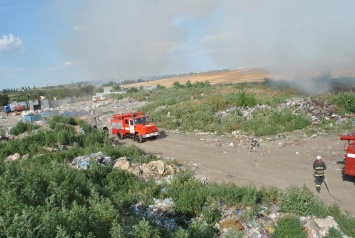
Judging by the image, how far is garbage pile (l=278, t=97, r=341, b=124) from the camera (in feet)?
63.4

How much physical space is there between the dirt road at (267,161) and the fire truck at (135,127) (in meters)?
0.86

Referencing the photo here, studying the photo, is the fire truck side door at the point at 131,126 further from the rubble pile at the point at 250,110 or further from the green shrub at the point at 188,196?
the green shrub at the point at 188,196

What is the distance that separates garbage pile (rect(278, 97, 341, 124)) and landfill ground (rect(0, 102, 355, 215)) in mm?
3133

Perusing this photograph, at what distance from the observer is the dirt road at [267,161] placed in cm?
1083

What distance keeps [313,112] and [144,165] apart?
1250cm

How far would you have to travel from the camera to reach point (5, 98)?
231 ft

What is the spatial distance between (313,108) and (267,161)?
8746mm

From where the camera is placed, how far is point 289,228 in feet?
24.1

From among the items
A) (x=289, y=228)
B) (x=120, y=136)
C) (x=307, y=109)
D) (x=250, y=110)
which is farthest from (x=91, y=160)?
(x=307, y=109)

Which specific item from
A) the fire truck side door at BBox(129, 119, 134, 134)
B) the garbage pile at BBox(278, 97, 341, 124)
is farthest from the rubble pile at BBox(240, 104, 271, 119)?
the fire truck side door at BBox(129, 119, 134, 134)

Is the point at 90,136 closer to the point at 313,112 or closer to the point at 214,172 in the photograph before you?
the point at 214,172

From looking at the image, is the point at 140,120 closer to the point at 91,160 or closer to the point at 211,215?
the point at 91,160

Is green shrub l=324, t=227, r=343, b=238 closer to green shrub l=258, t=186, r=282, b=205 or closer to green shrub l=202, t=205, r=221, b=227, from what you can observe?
green shrub l=258, t=186, r=282, b=205

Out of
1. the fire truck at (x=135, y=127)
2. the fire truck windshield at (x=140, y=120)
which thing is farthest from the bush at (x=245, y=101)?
the fire truck windshield at (x=140, y=120)
